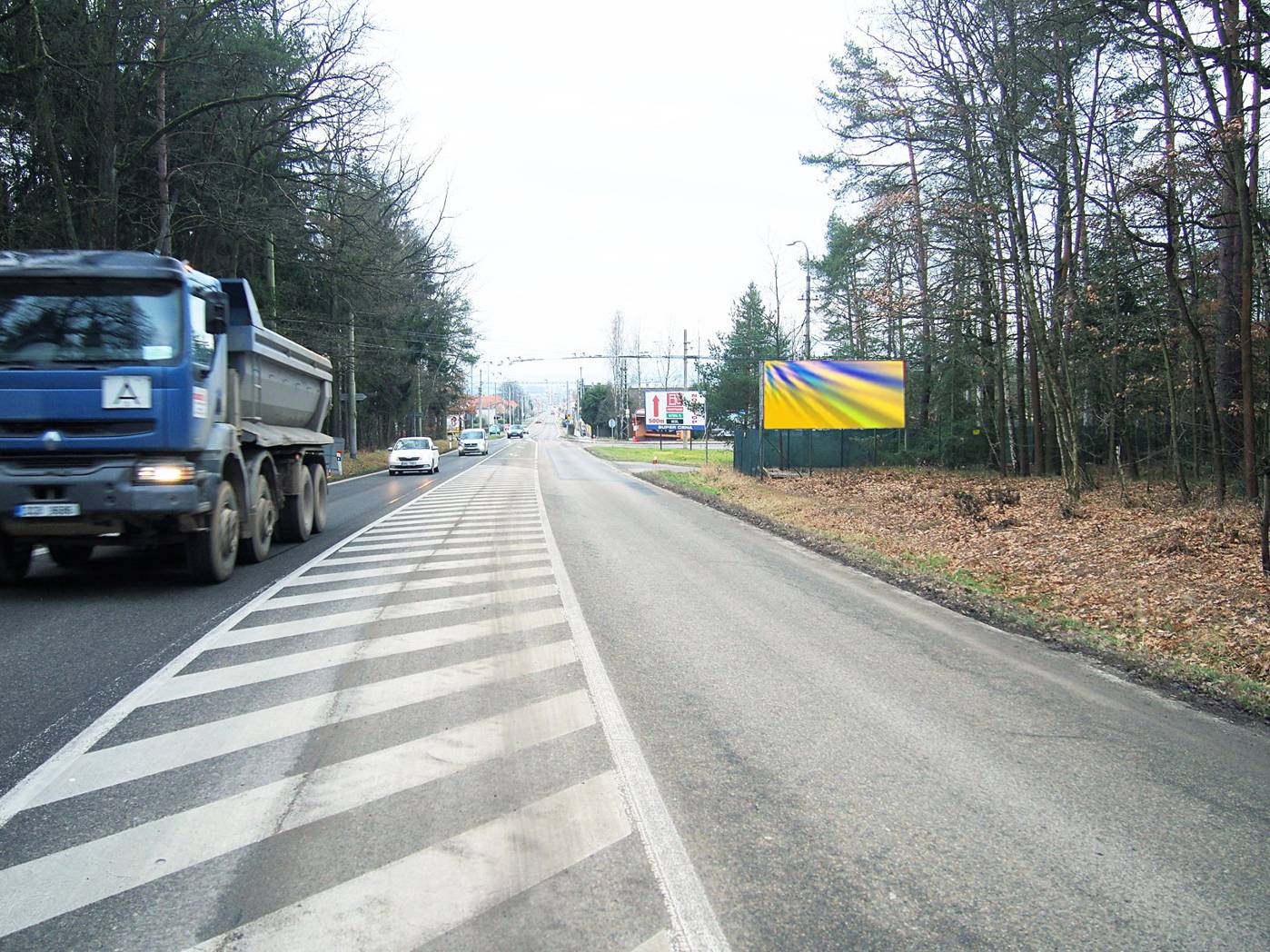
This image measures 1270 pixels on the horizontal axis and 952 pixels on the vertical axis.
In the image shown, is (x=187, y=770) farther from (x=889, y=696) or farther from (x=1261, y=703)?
(x=1261, y=703)

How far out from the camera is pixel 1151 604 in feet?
28.7

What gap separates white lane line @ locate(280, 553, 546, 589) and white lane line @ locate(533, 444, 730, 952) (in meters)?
4.54

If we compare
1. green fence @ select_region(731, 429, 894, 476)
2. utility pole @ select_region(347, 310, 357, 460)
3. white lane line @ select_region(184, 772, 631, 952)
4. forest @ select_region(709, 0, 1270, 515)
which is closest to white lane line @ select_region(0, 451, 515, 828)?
white lane line @ select_region(184, 772, 631, 952)

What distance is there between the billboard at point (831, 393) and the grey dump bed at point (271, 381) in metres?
17.5

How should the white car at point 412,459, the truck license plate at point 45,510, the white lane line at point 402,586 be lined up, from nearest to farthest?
the truck license plate at point 45,510, the white lane line at point 402,586, the white car at point 412,459

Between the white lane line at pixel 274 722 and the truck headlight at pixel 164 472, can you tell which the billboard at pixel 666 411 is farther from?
the white lane line at pixel 274 722

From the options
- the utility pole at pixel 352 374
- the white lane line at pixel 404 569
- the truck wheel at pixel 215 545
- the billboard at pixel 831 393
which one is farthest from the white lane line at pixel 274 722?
the utility pole at pixel 352 374

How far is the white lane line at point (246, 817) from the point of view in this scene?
316 centimetres

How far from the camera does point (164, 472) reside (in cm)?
830

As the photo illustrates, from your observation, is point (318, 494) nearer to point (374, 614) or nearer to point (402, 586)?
point (402, 586)

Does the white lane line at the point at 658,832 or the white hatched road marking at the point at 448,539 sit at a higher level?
the white hatched road marking at the point at 448,539

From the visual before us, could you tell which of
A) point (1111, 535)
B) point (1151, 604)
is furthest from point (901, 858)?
point (1111, 535)

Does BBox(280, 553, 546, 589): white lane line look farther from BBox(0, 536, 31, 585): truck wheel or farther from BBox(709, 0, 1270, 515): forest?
BBox(709, 0, 1270, 515): forest

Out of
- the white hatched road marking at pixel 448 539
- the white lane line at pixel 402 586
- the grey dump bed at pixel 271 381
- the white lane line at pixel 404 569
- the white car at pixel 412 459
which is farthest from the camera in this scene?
the white car at pixel 412 459
